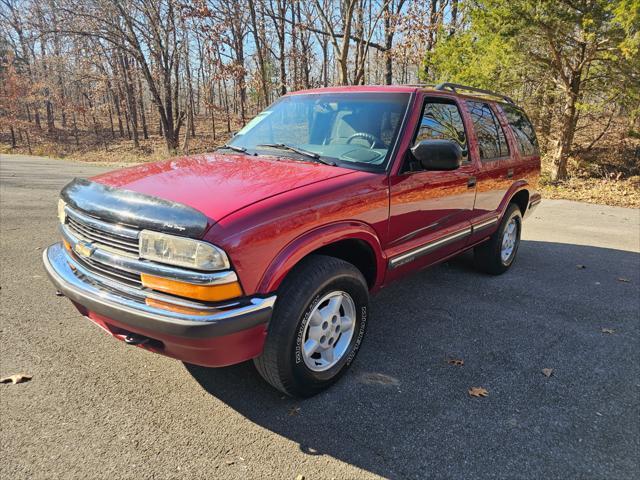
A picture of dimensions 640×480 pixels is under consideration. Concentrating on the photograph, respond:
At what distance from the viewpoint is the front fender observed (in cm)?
230

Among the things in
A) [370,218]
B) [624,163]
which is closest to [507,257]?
[370,218]

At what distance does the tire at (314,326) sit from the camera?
2412 millimetres

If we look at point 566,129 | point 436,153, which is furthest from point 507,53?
point 436,153

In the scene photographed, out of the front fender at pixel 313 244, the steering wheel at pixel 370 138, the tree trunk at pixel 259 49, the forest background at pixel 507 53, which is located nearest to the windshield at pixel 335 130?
the steering wheel at pixel 370 138

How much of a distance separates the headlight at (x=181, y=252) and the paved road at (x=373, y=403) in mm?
1012

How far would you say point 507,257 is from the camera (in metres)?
5.20

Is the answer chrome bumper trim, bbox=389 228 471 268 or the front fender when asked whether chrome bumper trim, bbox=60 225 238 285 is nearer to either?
the front fender

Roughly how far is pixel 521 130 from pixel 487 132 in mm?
1078

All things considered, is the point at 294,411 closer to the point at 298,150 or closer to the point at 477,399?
the point at 477,399

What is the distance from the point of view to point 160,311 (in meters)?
2.18

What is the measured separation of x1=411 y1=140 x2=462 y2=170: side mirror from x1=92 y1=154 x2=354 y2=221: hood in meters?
0.53

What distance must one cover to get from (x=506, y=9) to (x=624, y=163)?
292 inches

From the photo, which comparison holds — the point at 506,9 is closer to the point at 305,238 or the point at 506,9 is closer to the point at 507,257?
the point at 507,257

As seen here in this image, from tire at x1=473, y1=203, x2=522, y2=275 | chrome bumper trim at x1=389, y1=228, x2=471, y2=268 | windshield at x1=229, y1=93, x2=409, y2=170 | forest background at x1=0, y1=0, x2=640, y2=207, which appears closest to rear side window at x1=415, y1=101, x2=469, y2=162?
windshield at x1=229, y1=93, x2=409, y2=170
